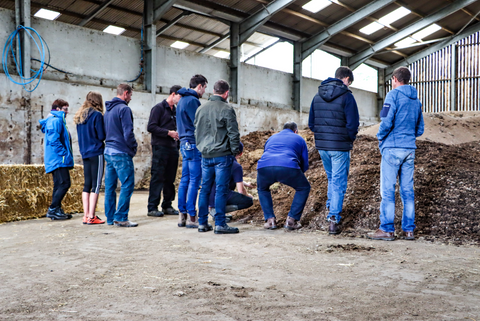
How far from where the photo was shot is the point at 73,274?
10.8ft

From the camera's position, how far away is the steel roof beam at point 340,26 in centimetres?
1589

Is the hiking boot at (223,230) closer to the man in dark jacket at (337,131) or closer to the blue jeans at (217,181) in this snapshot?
the blue jeans at (217,181)

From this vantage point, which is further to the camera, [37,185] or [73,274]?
[37,185]

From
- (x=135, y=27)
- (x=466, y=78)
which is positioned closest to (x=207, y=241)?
(x=135, y=27)

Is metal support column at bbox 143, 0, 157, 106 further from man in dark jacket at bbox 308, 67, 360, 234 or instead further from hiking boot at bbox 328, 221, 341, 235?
hiking boot at bbox 328, 221, 341, 235

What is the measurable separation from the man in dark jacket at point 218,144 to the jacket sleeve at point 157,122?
1.52 m

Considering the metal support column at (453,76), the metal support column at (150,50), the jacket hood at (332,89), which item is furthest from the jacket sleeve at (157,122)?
the metal support column at (453,76)

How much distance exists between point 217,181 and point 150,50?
879 centimetres

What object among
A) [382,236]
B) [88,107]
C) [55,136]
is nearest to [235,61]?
[55,136]

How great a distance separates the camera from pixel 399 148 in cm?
474

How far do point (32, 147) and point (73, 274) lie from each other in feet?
25.9

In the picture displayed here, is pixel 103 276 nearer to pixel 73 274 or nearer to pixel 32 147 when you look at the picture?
pixel 73 274

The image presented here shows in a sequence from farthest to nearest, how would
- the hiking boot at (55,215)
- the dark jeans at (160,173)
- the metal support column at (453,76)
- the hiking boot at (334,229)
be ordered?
the metal support column at (453,76), the dark jeans at (160,173), the hiking boot at (55,215), the hiking boot at (334,229)

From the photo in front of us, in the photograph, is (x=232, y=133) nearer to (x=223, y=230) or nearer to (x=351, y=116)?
(x=223, y=230)
